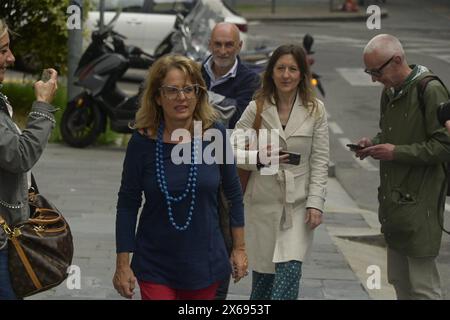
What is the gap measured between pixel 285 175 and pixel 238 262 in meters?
0.96

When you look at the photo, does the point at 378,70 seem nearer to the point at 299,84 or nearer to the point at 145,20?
the point at 299,84

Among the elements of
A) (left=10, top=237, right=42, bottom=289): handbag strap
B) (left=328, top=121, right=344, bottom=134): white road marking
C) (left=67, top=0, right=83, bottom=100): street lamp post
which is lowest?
(left=328, top=121, right=344, bottom=134): white road marking

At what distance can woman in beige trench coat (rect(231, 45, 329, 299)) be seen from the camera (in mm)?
6035

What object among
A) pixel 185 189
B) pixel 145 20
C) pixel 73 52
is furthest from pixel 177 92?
pixel 145 20

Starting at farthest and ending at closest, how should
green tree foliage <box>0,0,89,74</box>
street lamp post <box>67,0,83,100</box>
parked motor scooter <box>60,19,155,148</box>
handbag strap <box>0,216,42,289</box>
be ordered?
green tree foliage <box>0,0,89,74</box>
street lamp post <box>67,0,83,100</box>
parked motor scooter <box>60,19,155,148</box>
handbag strap <box>0,216,42,289</box>

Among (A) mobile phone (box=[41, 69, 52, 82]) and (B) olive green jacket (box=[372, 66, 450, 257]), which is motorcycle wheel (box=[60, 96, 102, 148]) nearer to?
(B) olive green jacket (box=[372, 66, 450, 257])

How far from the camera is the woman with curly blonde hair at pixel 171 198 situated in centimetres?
491

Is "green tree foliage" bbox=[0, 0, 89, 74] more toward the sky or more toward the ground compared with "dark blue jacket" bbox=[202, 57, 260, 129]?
more toward the ground

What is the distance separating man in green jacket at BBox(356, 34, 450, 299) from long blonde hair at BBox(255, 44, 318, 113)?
397 millimetres

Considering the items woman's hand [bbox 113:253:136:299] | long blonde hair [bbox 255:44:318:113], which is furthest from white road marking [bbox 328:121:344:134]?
woman's hand [bbox 113:253:136:299]

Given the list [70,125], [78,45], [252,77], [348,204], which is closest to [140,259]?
[252,77]

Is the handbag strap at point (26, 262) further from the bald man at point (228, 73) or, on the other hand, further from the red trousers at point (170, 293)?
the bald man at point (228, 73)

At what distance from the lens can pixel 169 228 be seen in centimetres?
490

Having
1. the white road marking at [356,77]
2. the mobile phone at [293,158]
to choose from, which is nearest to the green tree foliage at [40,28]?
the white road marking at [356,77]
